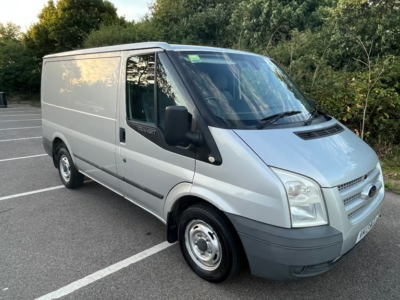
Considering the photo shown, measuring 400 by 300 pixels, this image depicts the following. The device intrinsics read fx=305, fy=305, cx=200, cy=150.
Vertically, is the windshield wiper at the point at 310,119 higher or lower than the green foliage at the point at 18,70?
lower

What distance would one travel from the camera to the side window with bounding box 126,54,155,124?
3109 mm

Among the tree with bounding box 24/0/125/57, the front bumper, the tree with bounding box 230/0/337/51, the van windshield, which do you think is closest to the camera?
the front bumper

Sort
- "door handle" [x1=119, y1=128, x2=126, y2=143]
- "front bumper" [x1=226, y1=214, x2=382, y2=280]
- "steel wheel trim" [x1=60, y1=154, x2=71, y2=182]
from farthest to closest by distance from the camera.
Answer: "steel wheel trim" [x1=60, y1=154, x2=71, y2=182]
"door handle" [x1=119, y1=128, x2=126, y2=143]
"front bumper" [x1=226, y1=214, x2=382, y2=280]

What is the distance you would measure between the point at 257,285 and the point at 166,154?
4.78 ft

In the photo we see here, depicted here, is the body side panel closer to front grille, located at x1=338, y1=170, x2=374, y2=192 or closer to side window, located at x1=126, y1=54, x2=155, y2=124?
front grille, located at x1=338, y1=170, x2=374, y2=192

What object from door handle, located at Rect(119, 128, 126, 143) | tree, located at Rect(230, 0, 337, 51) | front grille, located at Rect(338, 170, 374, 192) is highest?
tree, located at Rect(230, 0, 337, 51)

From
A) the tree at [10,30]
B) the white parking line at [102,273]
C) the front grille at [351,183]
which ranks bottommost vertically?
the white parking line at [102,273]

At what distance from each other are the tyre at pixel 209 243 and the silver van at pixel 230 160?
11 mm

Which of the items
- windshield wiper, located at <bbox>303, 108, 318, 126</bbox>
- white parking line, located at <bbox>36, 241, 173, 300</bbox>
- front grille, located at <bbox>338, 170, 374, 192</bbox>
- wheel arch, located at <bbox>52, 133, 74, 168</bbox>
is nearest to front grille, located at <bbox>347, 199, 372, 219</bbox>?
front grille, located at <bbox>338, 170, 374, 192</bbox>

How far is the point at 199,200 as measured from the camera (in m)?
2.77

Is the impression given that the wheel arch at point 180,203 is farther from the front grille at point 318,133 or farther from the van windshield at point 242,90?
the front grille at point 318,133

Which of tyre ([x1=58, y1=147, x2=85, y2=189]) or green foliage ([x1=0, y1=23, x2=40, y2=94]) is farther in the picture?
green foliage ([x1=0, y1=23, x2=40, y2=94])

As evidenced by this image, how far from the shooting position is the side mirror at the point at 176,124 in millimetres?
2408

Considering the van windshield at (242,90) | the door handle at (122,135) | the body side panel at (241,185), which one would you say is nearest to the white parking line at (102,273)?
the body side panel at (241,185)
